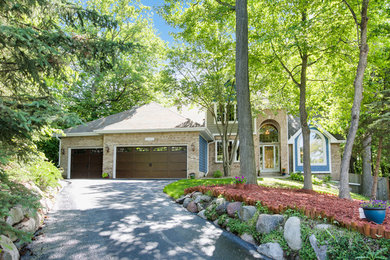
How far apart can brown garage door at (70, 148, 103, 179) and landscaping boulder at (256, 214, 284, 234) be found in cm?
1551

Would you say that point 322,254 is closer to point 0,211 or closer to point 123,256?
point 123,256

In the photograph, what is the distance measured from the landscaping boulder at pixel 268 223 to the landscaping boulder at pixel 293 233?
0.26m

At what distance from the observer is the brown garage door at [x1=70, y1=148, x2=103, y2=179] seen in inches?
739

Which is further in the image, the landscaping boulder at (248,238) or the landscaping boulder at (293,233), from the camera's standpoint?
the landscaping boulder at (248,238)

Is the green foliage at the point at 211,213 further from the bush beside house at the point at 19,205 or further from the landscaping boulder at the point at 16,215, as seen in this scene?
the landscaping boulder at the point at 16,215

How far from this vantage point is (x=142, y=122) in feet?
59.2

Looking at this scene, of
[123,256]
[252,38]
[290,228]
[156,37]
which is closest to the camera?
[123,256]

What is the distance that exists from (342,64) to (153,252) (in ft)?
36.0

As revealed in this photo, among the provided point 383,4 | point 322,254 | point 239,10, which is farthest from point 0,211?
point 383,4

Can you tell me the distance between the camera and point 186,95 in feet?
56.9

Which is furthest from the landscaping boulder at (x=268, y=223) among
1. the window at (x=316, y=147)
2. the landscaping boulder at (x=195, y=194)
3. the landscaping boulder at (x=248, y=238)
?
the window at (x=316, y=147)

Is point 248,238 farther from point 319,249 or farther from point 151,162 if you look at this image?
point 151,162

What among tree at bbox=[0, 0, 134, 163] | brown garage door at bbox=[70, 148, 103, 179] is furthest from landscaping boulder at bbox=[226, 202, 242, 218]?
brown garage door at bbox=[70, 148, 103, 179]

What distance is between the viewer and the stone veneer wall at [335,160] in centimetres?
1977
